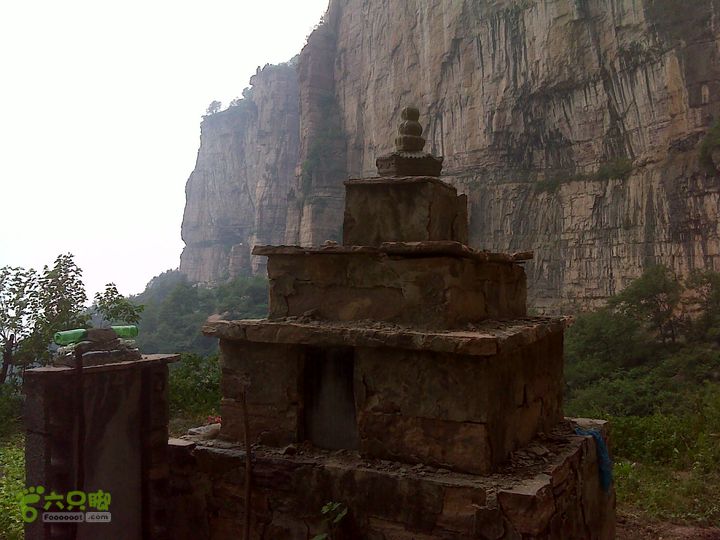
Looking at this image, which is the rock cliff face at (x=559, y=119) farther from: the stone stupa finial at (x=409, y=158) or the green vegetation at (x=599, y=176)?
the stone stupa finial at (x=409, y=158)

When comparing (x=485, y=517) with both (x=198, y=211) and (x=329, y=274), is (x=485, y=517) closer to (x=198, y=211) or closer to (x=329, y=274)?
(x=329, y=274)

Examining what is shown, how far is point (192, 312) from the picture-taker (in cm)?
4159

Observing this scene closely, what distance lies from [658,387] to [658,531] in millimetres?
11163

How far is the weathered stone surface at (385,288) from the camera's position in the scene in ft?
13.2

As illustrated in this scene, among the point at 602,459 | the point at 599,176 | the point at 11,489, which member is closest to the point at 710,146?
the point at 599,176

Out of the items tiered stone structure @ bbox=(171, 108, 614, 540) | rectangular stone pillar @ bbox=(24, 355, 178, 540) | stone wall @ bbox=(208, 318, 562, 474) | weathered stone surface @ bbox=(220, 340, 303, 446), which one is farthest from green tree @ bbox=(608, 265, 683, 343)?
rectangular stone pillar @ bbox=(24, 355, 178, 540)

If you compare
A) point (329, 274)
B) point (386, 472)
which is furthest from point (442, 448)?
point (329, 274)

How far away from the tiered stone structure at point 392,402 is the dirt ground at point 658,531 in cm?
110

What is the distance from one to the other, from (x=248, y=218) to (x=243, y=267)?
736 cm

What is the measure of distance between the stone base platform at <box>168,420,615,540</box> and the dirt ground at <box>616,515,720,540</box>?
1.17 metres

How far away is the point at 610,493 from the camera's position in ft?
16.8

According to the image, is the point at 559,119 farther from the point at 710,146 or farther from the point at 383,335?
the point at 383,335

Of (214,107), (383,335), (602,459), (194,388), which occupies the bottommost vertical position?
(194,388)

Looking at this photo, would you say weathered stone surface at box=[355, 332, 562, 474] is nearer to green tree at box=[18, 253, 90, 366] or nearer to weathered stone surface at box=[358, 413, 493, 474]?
weathered stone surface at box=[358, 413, 493, 474]
